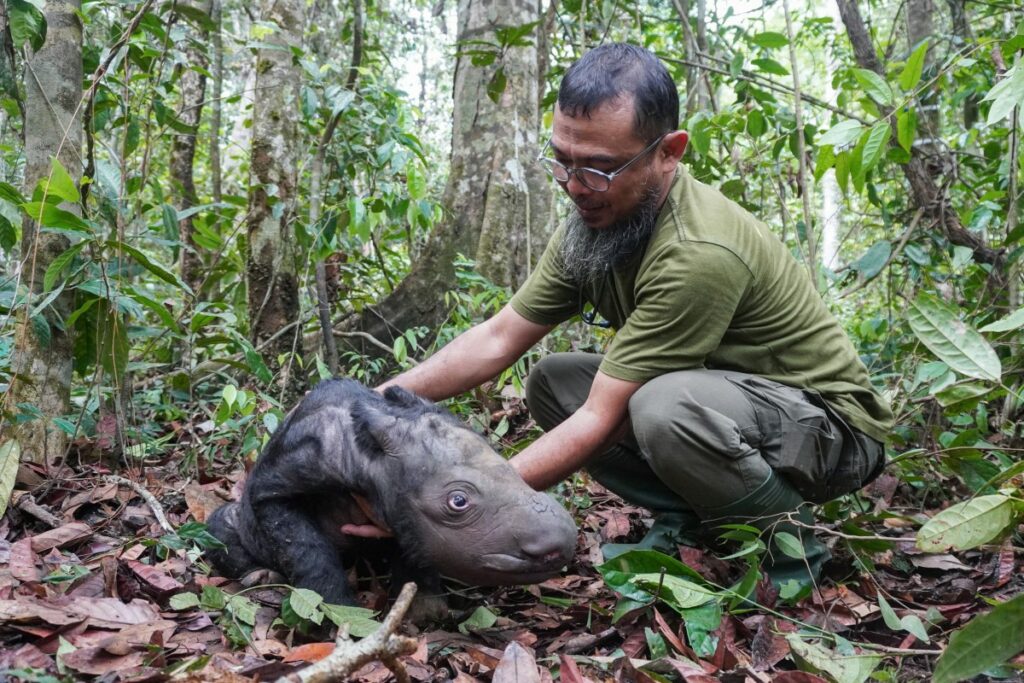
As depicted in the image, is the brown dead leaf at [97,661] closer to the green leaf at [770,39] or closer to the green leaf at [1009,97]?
the green leaf at [1009,97]

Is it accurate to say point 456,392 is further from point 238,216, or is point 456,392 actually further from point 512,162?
point 238,216

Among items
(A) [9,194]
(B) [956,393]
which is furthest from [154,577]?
(B) [956,393]

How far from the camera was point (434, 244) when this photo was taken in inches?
255

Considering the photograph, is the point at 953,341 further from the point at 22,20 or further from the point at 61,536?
the point at 22,20

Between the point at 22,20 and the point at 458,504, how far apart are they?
8.42ft

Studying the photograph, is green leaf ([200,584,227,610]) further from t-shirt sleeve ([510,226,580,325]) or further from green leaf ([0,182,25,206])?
t-shirt sleeve ([510,226,580,325])

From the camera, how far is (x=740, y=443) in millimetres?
3553

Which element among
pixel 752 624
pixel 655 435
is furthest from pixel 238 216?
pixel 752 624

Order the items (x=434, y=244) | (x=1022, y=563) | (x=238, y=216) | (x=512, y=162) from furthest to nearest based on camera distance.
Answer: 1. (x=238, y=216)
2. (x=434, y=244)
3. (x=512, y=162)
4. (x=1022, y=563)

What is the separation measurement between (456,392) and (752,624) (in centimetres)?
177

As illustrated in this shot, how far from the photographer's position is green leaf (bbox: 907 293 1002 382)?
9.24ft

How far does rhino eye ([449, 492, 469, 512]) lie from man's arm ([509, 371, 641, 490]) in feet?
0.92

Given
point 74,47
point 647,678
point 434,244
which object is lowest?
point 647,678

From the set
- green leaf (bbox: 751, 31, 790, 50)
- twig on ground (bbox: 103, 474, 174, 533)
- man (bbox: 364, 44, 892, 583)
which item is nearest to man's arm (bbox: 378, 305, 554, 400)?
man (bbox: 364, 44, 892, 583)
